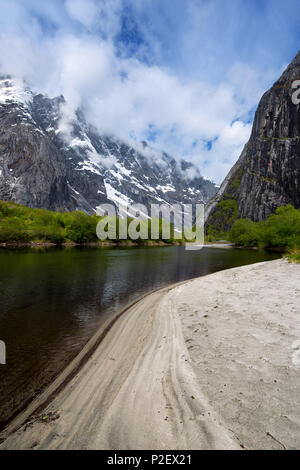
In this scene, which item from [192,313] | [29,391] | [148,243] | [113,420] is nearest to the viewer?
[113,420]

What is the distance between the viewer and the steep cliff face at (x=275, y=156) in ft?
420

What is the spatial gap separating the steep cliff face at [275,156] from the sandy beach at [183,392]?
139 meters

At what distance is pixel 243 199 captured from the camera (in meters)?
169

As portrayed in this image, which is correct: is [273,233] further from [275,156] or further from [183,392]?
[183,392]

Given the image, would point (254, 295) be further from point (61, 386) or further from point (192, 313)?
point (61, 386)

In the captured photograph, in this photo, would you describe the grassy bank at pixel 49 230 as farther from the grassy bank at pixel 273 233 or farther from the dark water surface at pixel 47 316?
the dark water surface at pixel 47 316

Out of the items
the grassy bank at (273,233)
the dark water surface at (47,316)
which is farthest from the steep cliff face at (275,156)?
the dark water surface at (47,316)

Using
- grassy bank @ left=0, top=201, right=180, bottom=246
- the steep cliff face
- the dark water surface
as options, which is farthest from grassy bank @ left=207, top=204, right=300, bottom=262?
the dark water surface

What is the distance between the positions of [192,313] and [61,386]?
688 centimetres

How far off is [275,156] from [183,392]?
160 meters

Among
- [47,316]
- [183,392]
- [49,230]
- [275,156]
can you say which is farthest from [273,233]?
[183,392]

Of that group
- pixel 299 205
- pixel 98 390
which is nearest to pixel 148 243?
pixel 299 205

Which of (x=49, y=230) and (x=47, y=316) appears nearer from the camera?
(x=47, y=316)

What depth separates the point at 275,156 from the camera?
13762 cm
